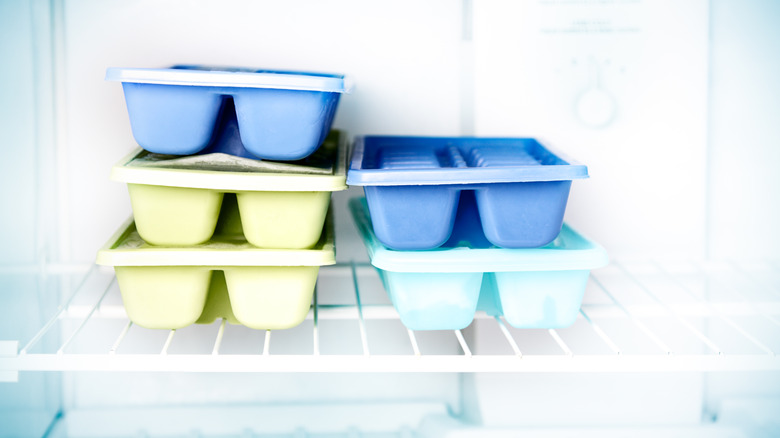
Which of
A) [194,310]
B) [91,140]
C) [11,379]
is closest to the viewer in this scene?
[11,379]

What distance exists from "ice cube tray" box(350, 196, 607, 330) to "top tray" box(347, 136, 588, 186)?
11cm

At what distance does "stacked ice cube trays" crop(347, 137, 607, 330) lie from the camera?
32.3 inches

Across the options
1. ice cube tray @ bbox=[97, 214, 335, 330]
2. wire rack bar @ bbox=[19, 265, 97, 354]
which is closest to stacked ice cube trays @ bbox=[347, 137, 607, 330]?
ice cube tray @ bbox=[97, 214, 335, 330]

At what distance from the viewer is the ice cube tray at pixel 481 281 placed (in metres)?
0.86

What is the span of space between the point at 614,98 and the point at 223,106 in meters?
0.69

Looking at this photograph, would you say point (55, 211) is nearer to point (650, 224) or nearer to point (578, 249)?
point (578, 249)

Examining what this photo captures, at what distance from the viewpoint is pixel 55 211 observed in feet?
3.79

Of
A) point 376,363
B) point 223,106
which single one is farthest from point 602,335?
point 223,106

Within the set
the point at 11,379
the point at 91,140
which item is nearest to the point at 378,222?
the point at 11,379

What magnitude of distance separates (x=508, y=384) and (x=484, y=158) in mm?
471

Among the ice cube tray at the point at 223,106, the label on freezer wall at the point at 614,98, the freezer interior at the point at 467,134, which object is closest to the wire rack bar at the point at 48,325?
the freezer interior at the point at 467,134

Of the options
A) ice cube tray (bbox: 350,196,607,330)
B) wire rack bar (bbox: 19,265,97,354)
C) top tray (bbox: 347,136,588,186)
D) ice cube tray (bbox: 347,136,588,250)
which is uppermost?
top tray (bbox: 347,136,588,186)

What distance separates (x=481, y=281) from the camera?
92 centimetres

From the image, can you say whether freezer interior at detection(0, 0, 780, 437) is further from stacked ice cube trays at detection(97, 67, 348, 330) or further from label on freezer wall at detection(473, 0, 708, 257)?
stacked ice cube trays at detection(97, 67, 348, 330)
